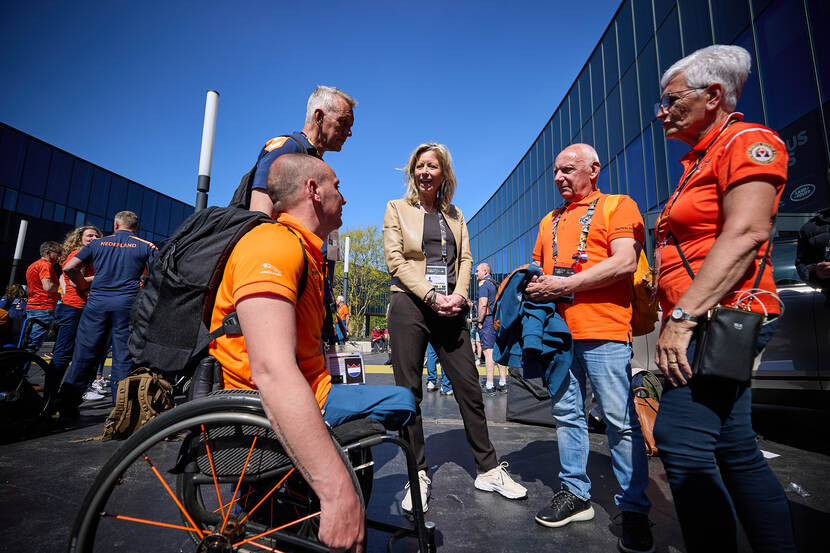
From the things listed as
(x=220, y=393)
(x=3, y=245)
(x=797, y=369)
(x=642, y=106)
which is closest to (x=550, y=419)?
(x=797, y=369)

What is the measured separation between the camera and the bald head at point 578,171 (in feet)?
7.96

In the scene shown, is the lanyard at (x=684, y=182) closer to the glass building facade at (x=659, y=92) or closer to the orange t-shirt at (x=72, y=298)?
the glass building facade at (x=659, y=92)

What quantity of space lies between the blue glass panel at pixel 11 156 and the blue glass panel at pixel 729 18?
3333 cm

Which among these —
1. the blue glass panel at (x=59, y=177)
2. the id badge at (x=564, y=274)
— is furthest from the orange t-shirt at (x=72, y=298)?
the blue glass panel at (x=59, y=177)

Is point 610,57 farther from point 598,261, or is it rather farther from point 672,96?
point 672,96

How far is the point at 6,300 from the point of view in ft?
25.3

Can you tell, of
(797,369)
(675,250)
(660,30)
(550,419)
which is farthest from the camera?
(660,30)

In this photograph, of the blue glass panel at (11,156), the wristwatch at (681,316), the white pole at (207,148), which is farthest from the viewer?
the blue glass panel at (11,156)

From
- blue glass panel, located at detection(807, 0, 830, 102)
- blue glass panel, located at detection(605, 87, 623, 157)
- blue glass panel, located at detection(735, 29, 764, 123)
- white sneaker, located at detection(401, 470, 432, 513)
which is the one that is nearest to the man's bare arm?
white sneaker, located at detection(401, 470, 432, 513)

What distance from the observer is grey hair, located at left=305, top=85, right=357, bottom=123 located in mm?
2688

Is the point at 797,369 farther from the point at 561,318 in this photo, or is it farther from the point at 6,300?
the point at 6,300

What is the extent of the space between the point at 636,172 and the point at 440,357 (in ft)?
46.1

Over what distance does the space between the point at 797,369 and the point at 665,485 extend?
2356 millimetres

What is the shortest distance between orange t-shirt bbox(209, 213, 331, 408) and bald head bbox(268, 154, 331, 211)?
65mm
